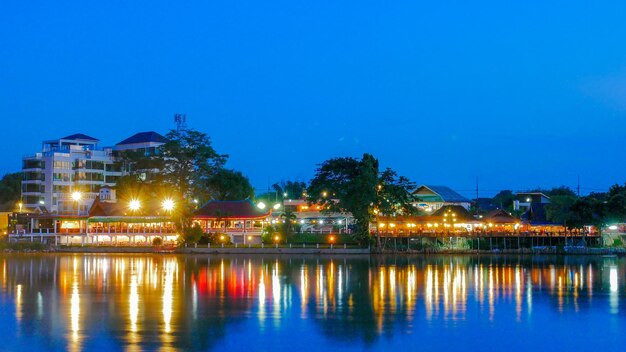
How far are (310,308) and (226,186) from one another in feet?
174

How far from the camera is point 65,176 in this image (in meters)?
100

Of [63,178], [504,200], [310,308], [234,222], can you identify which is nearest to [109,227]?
[234,222]

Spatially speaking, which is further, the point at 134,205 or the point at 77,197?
the point at 77,197

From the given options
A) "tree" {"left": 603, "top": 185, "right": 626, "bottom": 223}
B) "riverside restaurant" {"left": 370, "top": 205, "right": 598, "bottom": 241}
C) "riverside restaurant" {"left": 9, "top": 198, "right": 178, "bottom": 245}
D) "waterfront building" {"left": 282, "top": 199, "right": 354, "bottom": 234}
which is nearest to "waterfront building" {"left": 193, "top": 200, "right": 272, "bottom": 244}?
"waterfront building" {"left": 282, "top": 199, "right": 354, "bottom": 234}

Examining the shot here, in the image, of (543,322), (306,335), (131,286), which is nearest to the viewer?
(306,335)

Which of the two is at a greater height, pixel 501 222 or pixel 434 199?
pixel 434 199

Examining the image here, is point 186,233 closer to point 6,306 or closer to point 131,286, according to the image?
point 131,286

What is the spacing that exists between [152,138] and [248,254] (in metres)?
47.0

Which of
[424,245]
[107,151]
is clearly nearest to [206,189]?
[424,245]

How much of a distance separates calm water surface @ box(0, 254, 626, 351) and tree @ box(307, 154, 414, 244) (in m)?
15.5

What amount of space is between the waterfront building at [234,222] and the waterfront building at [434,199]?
73.6 feet

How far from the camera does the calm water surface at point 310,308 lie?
82.0ft

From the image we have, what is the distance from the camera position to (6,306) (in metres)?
32.3

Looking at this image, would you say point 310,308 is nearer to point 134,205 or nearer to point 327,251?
point 327,251
